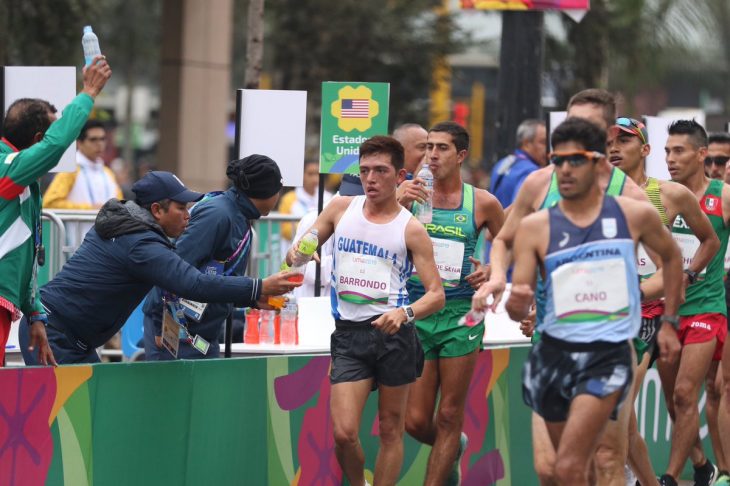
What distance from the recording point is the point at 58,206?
13320 mm

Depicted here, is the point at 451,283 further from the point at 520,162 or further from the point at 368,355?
the point at 520,162

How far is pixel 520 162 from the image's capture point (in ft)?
43.4

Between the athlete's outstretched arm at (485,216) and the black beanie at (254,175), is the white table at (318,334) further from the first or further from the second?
the black beanie at (254,175)

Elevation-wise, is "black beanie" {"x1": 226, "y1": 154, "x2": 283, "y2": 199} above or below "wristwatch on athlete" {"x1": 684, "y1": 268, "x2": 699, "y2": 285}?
above

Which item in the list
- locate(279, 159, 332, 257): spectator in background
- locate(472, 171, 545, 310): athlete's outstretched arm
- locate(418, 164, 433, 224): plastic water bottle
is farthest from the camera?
locate(279, 159, 332, 257): spectator in background

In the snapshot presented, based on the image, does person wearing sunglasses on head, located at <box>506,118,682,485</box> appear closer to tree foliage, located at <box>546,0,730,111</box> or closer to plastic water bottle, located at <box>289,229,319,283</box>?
plastic water bottle, located at <box>289,229,319,283</box>

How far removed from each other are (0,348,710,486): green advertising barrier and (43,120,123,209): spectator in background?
5.07 meters

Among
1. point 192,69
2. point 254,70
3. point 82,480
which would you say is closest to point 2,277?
point 82,480

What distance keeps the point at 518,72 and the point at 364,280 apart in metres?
6.41

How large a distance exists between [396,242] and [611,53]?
61.9 ft

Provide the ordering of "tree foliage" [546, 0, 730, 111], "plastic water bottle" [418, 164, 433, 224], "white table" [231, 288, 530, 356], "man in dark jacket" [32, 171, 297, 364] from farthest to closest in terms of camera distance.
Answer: "tree foliage" [546, 0, 730, 111] < "white table" [231, 288, 530, 356] < "plastic water bottle" [418, 164, 433, 224] < "man in dark jacket" [32, 171, 297, 364]

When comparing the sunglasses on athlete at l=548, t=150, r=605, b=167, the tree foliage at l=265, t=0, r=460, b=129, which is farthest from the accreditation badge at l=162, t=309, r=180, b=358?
the tree foliage at l=265, t=0, r=460, b=129

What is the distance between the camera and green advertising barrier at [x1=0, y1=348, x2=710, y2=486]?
24.1ft

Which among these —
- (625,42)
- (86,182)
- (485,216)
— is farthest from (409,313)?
(625,42)
